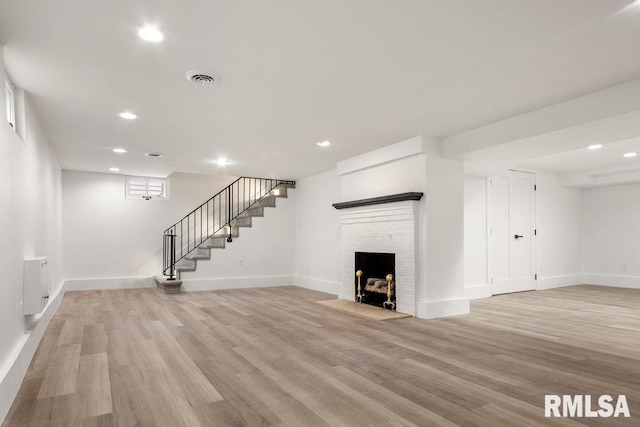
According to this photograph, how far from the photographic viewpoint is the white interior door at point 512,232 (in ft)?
23.4

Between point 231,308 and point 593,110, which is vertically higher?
point 593,110

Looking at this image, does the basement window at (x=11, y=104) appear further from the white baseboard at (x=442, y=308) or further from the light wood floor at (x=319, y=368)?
the white baseboard at (x=442, y=308)

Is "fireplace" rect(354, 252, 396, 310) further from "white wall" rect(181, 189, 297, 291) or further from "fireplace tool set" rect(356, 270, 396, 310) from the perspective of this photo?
"white wall" rect(181, 189, 297, 291)

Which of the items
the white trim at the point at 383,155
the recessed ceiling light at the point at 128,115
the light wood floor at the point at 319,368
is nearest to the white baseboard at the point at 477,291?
the light wood floor at the point at 319,368

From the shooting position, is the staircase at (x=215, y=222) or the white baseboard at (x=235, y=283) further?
the staircase at (x=215, y=222)

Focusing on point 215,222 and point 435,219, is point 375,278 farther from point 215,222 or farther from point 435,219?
point 215,222

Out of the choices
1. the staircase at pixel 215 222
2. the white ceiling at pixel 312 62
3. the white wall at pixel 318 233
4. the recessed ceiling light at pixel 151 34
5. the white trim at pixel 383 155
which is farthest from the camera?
the staircase at pixel 215 222

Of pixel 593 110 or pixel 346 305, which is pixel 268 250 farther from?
pixel 593 110

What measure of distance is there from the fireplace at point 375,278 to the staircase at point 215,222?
133 inches

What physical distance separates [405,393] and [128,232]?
755 centimetres

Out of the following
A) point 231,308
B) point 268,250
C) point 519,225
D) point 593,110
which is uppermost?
point 593,110

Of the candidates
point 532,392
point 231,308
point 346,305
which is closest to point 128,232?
point 231,308

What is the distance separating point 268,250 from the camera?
28.9 ft

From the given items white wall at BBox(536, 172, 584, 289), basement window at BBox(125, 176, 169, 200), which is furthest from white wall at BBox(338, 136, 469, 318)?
basement window at BBox(125, 176, 169, 200)
